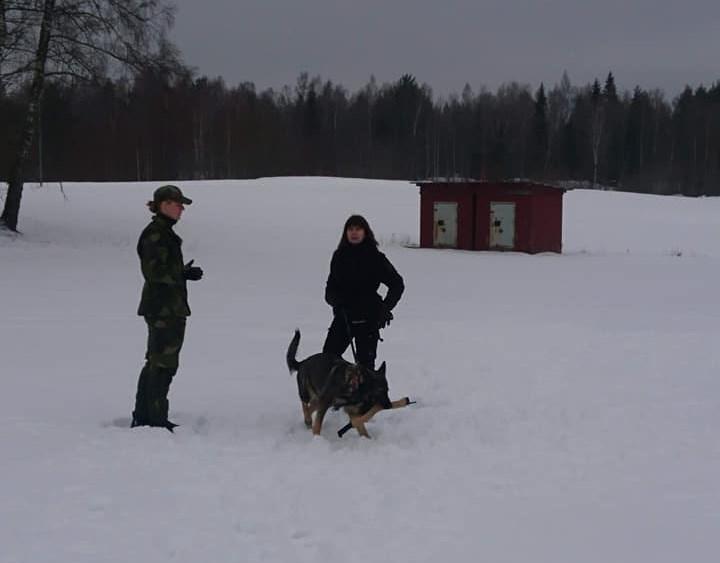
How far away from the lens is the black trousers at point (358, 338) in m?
6.92

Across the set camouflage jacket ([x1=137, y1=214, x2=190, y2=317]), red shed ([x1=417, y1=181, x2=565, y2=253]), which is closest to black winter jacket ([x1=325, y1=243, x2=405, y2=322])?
camouflage jacket ([x1=137, y1=214, x2=190, y2=317])

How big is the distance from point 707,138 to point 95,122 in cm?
6073

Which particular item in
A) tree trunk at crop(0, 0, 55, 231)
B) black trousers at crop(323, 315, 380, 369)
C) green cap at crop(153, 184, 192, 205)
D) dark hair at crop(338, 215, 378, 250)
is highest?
tree trunk at crop(0, 0, 55, 231)

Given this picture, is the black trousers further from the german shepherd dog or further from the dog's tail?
→ the german shepherd dog

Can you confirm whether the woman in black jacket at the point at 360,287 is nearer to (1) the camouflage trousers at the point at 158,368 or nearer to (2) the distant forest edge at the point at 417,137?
(1) the camouflage trousers at the point at 158,368

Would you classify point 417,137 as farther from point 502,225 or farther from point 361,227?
point 361,227

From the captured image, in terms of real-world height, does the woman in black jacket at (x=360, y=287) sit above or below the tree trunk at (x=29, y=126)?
below

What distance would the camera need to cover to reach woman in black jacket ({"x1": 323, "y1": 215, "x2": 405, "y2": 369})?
6789 millimetres

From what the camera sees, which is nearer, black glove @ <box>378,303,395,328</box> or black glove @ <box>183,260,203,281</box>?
black glove @ <box>183,260,203,281</box>

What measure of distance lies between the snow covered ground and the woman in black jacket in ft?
2.73

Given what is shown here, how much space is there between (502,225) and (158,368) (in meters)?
22.4

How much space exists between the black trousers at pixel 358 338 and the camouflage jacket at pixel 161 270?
157 cm

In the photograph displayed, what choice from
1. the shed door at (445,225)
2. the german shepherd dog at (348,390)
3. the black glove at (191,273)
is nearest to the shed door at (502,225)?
the shed door at (445,225)

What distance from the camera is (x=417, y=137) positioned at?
8062 cm
